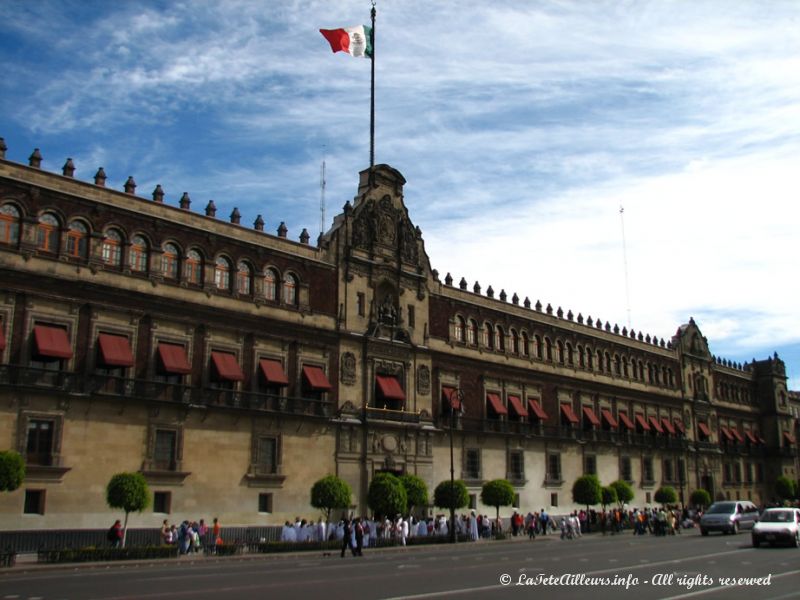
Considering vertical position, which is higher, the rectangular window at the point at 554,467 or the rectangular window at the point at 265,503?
the rectangular window at the point at 554,467

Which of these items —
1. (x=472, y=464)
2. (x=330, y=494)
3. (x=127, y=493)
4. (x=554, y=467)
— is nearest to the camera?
(x=127, y=493)

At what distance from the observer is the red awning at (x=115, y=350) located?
35594 millimetres

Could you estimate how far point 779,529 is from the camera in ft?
106

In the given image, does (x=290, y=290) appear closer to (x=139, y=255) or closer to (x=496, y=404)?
(x=139, y=255)

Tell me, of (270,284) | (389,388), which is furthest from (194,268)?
(389,388)

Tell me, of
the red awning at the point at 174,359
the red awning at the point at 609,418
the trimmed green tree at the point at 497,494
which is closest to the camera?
the red awning at the point at 174,359

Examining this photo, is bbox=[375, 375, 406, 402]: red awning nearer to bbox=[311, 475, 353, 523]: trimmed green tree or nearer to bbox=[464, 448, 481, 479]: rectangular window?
bbox=[464, 448, 481, 479]: rectangular window

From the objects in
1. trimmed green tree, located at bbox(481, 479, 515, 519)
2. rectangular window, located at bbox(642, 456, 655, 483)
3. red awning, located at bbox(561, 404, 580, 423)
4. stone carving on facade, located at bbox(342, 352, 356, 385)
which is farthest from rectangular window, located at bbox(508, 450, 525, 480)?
rectangular window, located at bbox(642, 456, 655, 483)

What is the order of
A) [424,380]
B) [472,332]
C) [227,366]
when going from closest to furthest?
[227,366], [424,380], [472,332]

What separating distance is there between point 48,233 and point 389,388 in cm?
2069

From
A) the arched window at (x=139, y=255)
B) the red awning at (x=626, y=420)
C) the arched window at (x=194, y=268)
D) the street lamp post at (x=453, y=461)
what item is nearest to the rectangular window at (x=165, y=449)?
the arched window at (x=194, y=268)

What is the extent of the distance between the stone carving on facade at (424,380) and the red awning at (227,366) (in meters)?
13.5

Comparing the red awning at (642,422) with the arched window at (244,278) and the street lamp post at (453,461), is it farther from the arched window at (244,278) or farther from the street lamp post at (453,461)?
the arched window at (244,278)

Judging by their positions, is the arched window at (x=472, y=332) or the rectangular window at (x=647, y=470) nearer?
the arched window at (x=472, y=332)
